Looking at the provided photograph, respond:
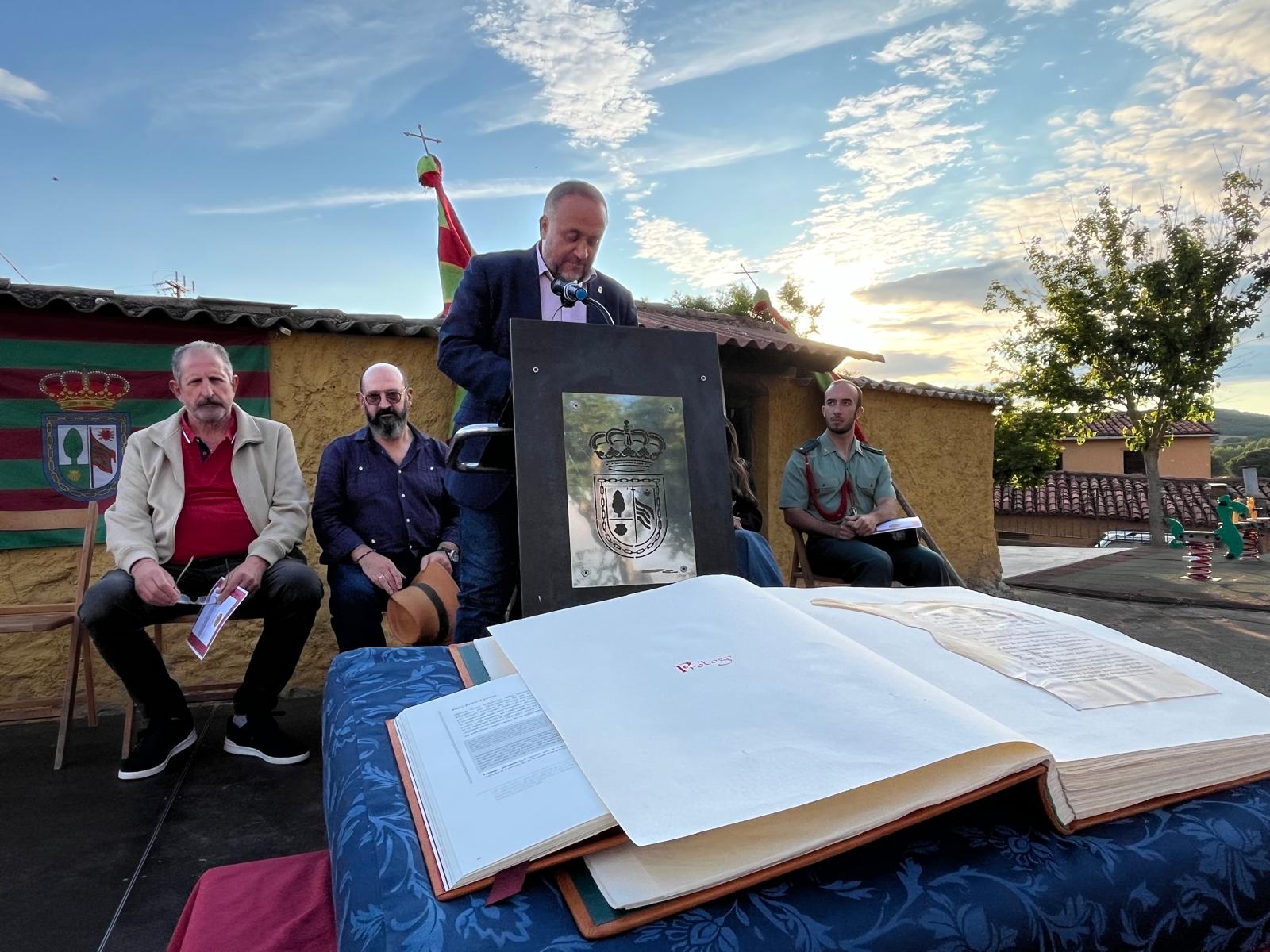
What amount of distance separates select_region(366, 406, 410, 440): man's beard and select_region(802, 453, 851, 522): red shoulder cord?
1997 mm

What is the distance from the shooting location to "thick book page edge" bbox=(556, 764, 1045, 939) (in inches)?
20.7

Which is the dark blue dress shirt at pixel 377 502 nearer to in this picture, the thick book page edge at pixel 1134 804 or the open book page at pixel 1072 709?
the open book page at pixel 1072 709

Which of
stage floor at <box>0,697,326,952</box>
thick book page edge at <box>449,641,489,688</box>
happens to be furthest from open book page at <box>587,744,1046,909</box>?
stage floor at <box>0,697,326,952</box>

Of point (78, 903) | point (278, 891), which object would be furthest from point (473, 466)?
point (78, 903)

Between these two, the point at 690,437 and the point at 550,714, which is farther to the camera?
the point at 690,437

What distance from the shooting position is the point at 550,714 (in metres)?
0.71

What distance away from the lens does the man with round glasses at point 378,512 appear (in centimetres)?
320

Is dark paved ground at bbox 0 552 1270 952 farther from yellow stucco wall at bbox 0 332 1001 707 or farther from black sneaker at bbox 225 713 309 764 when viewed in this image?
yellow stucco wall at bbox 0 332 1001 707

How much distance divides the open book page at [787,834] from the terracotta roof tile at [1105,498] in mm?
23692

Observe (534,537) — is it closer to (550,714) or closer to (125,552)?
(550,714)

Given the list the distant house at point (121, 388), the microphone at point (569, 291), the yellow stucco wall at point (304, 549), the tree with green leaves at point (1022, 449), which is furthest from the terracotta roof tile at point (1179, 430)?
the microphone at point (569, 291)

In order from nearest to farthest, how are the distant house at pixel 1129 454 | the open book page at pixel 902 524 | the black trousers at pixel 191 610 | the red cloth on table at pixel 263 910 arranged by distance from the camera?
the red cloth on table at pixel 263 910, the black trousers at pixel 191 610, the open book page at pixel 902 524, the distant house at pixel 1129 454

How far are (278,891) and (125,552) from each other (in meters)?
2.34

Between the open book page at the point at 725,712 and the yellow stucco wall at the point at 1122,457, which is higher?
the open book page at the point at 725,712
